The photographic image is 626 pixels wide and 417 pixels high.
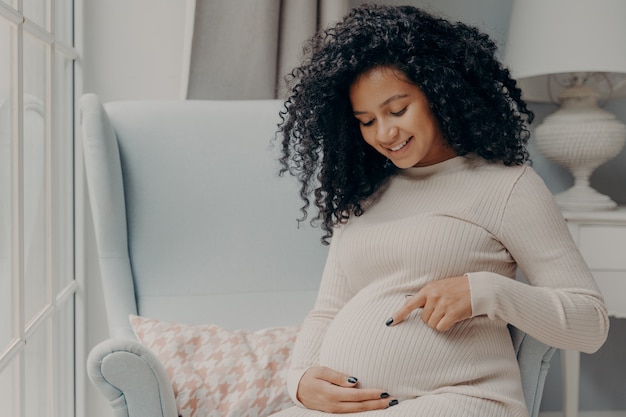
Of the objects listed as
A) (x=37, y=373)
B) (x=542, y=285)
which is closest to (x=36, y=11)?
(x=37, y=373)

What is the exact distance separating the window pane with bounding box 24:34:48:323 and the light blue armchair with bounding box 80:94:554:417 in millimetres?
96

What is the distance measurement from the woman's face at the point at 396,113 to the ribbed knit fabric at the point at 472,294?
3.4 inches

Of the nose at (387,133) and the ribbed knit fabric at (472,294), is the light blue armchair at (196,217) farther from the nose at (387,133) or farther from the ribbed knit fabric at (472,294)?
the nose at (387,133)

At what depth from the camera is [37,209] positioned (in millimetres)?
1538

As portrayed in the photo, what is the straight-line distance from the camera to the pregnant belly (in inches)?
44.1

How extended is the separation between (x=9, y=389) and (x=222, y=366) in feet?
1.20

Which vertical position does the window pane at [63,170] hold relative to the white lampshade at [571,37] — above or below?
below

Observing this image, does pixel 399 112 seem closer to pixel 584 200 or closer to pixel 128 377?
pixel 128 377

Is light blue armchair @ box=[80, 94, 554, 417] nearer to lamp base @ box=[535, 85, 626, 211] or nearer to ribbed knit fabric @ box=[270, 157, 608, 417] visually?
ribbed knit fabric @ box=[270, 157, 608, 417]

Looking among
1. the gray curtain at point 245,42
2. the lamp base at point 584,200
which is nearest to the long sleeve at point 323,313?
the gray curtain at point 245,42

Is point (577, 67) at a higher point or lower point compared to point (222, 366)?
higher

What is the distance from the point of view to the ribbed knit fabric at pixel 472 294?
1.10 meters

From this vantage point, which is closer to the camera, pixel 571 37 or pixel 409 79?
pixel 409 79

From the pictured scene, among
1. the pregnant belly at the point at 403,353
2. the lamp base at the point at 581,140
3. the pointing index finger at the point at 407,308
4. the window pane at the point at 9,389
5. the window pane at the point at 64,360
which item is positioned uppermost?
the lamp base at the point at 581,140
